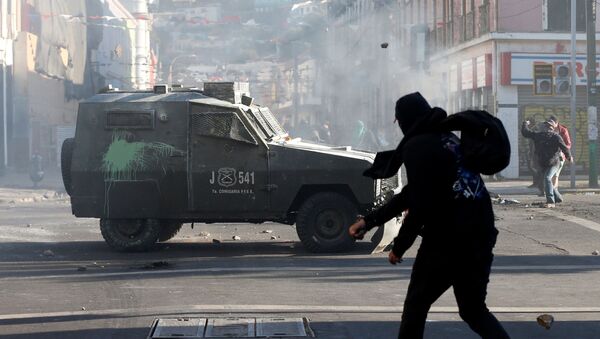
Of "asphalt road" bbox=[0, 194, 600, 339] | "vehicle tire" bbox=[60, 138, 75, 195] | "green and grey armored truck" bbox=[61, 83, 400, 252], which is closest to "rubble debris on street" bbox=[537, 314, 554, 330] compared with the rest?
"asphalt road" bbox=[0, 194, 600, 339]

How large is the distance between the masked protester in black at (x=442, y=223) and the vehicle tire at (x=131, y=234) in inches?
346

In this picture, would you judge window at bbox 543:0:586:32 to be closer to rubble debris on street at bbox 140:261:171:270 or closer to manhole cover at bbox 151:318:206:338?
rubble debris on street at bbox 140:261:171:270

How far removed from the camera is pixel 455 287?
6.06 metres

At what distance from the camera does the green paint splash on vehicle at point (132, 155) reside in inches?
561

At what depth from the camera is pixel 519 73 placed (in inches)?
1315

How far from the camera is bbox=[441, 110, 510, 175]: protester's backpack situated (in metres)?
5.91

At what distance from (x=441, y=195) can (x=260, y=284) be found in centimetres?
549

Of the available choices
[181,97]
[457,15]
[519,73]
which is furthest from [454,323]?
[457,15]

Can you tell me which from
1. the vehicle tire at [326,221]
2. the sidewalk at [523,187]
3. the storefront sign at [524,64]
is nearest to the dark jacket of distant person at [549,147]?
the sidewalk at [523,187]

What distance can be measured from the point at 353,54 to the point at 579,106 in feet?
96.8

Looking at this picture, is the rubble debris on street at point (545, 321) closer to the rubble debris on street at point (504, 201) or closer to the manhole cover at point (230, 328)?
the manhole cover at point (230, 328)

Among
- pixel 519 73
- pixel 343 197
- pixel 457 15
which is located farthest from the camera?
pixel 457 15

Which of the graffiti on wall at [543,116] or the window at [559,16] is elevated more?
the window at [559,16]

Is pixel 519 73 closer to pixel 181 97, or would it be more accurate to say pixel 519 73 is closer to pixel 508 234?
pixel 508 234
